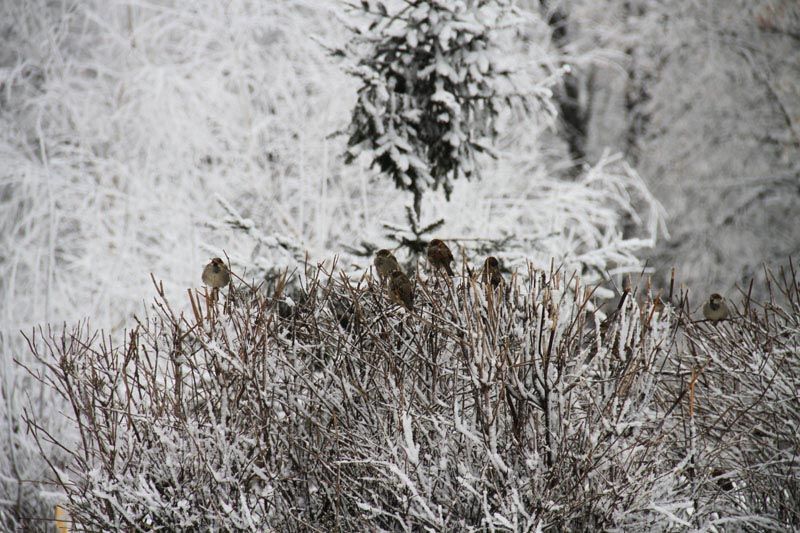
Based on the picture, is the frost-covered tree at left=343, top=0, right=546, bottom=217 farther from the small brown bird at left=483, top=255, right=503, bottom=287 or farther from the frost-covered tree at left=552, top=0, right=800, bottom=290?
the frost-covered tree at left=552, top=0, right=800, bottom=290

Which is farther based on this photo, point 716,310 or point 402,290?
point 716,310

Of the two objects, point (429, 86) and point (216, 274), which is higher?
point (429, 86)

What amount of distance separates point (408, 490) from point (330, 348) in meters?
0.88

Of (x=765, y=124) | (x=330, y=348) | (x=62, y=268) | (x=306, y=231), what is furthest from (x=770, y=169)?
(x=330, y=348)

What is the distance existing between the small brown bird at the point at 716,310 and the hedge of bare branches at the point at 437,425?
0.22 m

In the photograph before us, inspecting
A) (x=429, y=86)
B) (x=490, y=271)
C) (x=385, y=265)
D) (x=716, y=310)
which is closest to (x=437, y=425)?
(x=490, y=271)

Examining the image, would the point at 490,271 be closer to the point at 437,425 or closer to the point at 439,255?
the point at 439,255

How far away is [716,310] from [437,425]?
1596 mm

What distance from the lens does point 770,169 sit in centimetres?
1468

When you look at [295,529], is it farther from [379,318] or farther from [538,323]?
[538,323]

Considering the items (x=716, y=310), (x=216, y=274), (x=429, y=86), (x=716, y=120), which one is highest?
(x=429, y=86)

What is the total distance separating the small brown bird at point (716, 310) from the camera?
4004 mm

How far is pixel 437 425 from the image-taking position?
133 inches

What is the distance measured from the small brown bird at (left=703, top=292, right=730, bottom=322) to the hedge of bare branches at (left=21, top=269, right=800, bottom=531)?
0.22 meters
